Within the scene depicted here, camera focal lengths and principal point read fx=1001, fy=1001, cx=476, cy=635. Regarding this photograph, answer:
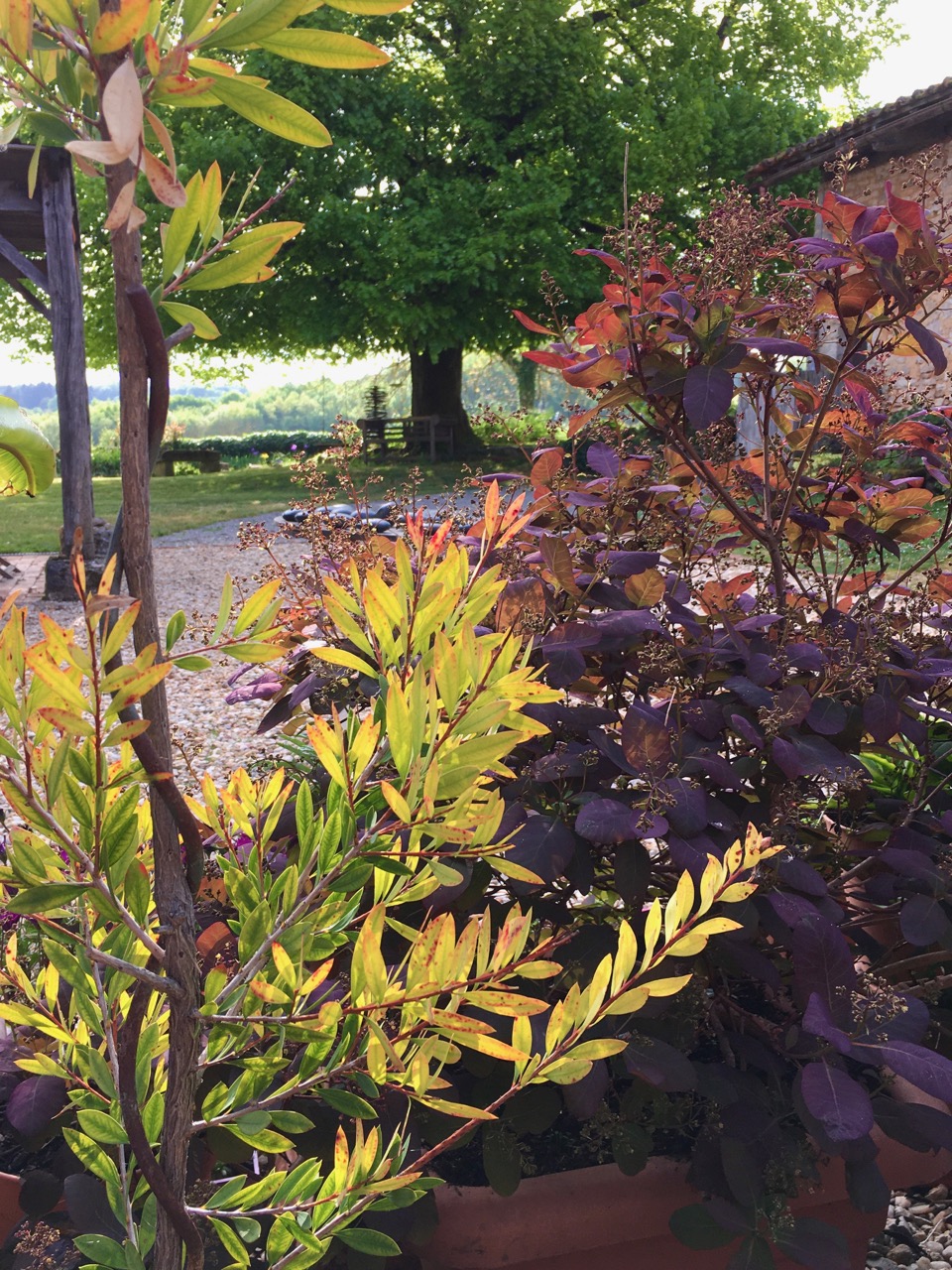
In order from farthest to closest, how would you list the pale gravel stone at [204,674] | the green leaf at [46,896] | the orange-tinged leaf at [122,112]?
1. the pale gravel stone at [204,674]
2. the green leaf at [46,896]
3. the orange-tinged leaf at [122,112]

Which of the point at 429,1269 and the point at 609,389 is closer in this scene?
the point at 429,1269

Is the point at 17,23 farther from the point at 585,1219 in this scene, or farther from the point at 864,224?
the point at 585,1219

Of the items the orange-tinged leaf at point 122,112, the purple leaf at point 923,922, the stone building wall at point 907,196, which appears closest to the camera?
the orange-tinged leaf at point 122,112

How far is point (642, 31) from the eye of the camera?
1875 centimetres

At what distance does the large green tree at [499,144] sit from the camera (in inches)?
651

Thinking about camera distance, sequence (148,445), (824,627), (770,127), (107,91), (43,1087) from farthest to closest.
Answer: (770,127)
(824,627)
(43,1087)
(148,445)
(107,91)

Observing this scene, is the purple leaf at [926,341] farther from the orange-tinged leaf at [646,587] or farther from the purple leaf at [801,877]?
the purple leaf at [801,877]

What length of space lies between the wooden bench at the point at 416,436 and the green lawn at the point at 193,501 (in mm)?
907

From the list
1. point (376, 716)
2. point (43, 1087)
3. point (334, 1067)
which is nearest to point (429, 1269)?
point (43, 1087)

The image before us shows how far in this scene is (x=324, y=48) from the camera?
1.80ft

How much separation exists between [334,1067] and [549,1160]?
803 mm

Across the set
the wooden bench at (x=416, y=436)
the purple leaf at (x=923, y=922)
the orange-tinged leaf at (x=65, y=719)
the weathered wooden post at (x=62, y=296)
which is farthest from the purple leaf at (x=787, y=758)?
the wooden bench at (x=416, y=436)

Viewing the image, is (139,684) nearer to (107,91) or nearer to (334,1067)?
(107,91)

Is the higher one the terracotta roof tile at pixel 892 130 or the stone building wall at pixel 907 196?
the terracotta roof tile at pixel 892 130
